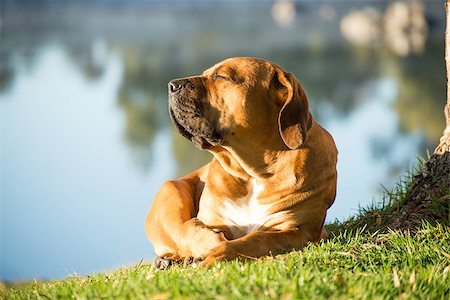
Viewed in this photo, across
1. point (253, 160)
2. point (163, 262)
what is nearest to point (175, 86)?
point (253, 160)

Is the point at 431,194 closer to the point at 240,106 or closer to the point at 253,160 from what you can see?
the point at 253,160

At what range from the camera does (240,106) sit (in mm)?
5605

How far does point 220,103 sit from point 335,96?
30.1m

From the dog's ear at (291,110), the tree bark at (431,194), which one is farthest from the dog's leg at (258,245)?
the tree bark at (431,194)

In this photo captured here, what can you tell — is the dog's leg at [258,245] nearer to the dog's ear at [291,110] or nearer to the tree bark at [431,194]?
the dog's ear at [291,110]

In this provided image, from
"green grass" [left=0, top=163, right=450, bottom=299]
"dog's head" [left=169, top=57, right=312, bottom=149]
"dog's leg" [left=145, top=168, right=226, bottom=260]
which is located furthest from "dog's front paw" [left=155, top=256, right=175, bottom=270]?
"dog's head" [left=169, top=57, right=312, bottom=149]

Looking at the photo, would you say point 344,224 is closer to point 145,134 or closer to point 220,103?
point 220,103

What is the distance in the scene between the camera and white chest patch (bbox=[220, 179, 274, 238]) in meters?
5.89

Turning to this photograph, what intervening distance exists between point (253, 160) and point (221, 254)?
0.78 metres

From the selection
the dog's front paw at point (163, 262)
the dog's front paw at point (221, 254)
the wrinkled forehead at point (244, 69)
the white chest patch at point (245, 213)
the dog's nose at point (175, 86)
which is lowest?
the dog's front paw at point (163, 262)

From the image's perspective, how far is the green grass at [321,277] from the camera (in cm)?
421

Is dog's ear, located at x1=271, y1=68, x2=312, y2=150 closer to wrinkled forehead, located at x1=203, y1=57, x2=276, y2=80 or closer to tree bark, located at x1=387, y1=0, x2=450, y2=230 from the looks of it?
wrinkled forehead, located at x1=203, y1=57, x2=276, y2=80

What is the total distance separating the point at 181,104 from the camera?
5586 mm

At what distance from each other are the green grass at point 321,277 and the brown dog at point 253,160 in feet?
0.84
